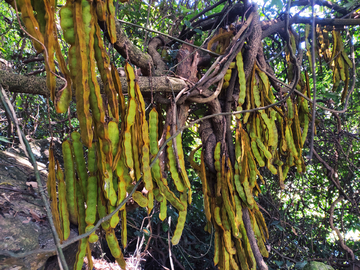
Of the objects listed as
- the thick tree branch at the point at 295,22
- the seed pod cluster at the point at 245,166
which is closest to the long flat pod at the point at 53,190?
the seed pod cluster at the point at 245,166

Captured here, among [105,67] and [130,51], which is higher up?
[130,51]

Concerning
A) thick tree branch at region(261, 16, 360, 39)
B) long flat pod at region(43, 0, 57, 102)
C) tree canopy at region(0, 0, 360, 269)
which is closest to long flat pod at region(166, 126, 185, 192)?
tree canopy at region(0, 0, 360, 269)

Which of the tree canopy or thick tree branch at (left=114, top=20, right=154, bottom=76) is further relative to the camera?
thick tree branch at (left=114, top=20, right=154, bottom=76)

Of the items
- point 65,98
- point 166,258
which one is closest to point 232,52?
point 65,98

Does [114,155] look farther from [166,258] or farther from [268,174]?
[268,174]

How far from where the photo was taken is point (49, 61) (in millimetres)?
797

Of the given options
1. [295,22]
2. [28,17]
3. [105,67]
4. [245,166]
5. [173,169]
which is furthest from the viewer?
[295,22]

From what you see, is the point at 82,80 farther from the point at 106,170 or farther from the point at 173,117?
the point at 173,117

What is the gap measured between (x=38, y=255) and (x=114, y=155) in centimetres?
88

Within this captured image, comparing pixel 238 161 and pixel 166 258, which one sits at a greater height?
pixel 238 161

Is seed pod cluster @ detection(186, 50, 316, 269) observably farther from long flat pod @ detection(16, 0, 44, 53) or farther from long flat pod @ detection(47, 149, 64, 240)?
long flat pod @ detection(16, 0, 44, 53)

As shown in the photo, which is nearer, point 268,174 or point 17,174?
point 17,174

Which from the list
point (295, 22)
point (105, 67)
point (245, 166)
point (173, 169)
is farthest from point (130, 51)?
point (295, 22)

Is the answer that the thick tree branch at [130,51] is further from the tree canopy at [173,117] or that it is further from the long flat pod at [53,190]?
the long flat pod at [53,190]
